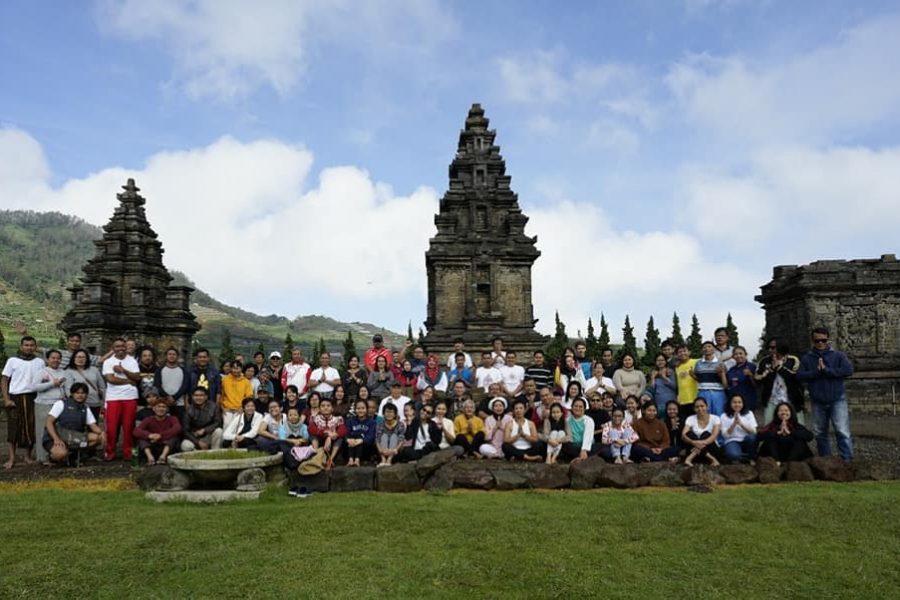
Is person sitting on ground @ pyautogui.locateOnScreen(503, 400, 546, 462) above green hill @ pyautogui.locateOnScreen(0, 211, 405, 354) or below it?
below

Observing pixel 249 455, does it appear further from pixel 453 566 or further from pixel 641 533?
pixel 641 533

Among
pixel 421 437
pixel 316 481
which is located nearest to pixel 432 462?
pixel 421 437

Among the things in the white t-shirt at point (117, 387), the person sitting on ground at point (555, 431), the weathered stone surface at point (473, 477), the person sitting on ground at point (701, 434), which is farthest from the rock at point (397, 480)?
the white t-shirt at point (117, 387)

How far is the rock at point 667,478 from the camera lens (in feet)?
26.0

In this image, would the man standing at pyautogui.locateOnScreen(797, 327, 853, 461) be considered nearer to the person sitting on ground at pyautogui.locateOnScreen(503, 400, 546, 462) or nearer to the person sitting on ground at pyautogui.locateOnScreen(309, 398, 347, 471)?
→ the person sitting on ground at pyautogui.locateOnScreen(503, 400, 546, 462)

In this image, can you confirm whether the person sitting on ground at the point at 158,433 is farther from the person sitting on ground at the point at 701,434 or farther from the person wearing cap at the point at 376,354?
the person sitting on ground at the point at 701,434

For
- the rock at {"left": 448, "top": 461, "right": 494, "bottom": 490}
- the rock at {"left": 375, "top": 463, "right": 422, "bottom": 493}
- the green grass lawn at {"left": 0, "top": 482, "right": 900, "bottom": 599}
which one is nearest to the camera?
the green grass lawn at {"left": 0, "top": 482, "right": 900, "bottom": 599}

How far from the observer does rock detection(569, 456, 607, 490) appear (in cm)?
783

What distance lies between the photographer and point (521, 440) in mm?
9250

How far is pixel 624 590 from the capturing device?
173 inches

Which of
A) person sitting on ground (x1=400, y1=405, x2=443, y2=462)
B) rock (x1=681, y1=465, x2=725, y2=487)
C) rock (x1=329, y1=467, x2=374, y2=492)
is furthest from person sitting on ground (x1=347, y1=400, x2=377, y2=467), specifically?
rock (x1=681, y1=465, x2=725, y2=487)

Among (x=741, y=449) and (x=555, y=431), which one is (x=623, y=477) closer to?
(x=555, y=431)

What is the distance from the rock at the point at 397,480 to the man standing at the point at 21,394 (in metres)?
→ 6.20

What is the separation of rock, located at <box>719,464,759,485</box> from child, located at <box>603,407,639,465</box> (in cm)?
136
